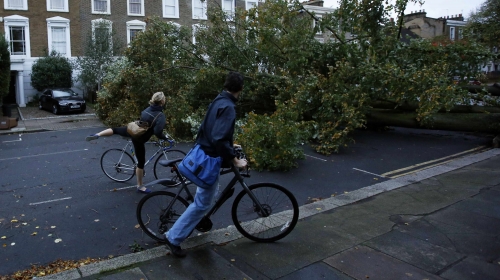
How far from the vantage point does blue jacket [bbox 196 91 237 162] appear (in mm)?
4195

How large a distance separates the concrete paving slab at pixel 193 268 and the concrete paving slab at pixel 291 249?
0.17 metres

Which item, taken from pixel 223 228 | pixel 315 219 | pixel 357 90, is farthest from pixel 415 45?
pixel 223 228

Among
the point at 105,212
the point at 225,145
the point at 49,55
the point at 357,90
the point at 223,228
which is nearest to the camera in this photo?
the point at 225,145

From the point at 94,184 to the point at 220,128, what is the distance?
4.45m

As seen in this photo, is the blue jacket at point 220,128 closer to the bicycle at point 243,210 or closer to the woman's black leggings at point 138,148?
the bicycle at point 243,210

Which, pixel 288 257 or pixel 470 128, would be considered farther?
pixel 470 128

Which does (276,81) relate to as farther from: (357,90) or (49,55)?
(49,55)

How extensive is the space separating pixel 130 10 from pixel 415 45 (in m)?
24.0

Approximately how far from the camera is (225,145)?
4195mm

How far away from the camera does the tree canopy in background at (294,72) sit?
10203 millimetres

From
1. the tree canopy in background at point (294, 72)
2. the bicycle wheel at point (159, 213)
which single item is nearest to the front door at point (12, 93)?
the tree canopy in background at point (294, 72)

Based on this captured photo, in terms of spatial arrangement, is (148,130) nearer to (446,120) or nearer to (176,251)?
(176,251)

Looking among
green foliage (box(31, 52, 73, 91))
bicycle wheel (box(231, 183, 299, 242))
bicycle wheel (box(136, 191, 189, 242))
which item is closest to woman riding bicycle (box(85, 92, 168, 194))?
bicycle wheel (box(136, 191, 189, 242))

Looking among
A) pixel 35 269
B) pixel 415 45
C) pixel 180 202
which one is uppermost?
pixel 415 45
